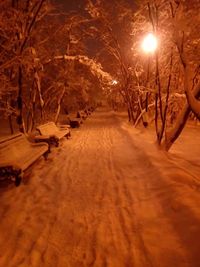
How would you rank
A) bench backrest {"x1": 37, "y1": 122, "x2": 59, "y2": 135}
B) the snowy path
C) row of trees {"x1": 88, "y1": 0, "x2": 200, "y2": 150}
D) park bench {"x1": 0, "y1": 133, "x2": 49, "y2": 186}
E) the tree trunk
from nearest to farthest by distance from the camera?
the snowy path < park bench {"x1": 0, "y1": 133, "x2": 49, "y2": 186} < row of trees {"x1": 88, "y1": 0, "x2": 200, "y2": 150} < the tree trunk < bench backrest {"x1": 37, "y1": 122, "x2": 59, "y2": 135}

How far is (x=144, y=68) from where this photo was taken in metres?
19.6

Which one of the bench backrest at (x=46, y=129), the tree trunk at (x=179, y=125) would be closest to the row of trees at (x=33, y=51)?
the bench backrest at (x=46, y=129)

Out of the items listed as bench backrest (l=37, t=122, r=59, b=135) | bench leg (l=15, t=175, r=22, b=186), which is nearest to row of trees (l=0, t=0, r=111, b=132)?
bench backrest (l=37, t=122, r=59, b=135)

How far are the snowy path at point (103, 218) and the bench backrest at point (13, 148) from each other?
699 millimetres

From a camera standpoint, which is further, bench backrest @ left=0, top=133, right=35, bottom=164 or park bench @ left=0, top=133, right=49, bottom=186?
bench backrest @ left=0, top=133, right=35, bottom=164

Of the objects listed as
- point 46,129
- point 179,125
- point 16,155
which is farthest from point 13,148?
point 46,129

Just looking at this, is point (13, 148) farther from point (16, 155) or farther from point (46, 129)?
point (46, 129)

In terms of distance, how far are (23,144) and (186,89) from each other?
533 cm

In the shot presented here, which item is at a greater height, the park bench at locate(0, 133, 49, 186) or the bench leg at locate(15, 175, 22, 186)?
the park bench at locate(0, 133, 49, 186)

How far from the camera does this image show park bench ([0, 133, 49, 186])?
7.76 meters

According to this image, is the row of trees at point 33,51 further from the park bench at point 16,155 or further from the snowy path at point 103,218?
the snowy path at point 103,218

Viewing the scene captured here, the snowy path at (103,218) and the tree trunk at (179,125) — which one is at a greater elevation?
the tree trunk at (179,125)

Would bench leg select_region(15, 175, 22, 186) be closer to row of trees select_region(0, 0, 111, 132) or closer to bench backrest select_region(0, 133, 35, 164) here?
Result: bench backrest select_region(0, 133, 35, 164)

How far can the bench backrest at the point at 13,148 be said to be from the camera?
8.35 m
